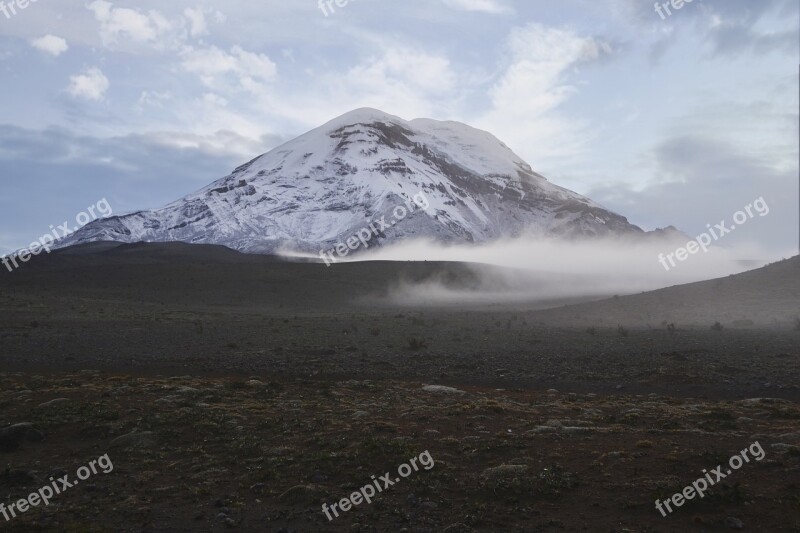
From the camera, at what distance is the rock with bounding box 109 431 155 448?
44.3 ft

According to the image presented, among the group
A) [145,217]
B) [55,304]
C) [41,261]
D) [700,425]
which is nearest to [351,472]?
[700,425]

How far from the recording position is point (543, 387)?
20.8 m

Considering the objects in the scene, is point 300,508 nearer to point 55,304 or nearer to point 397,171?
point 55,304

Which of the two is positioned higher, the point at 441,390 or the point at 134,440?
the point at 134,440
